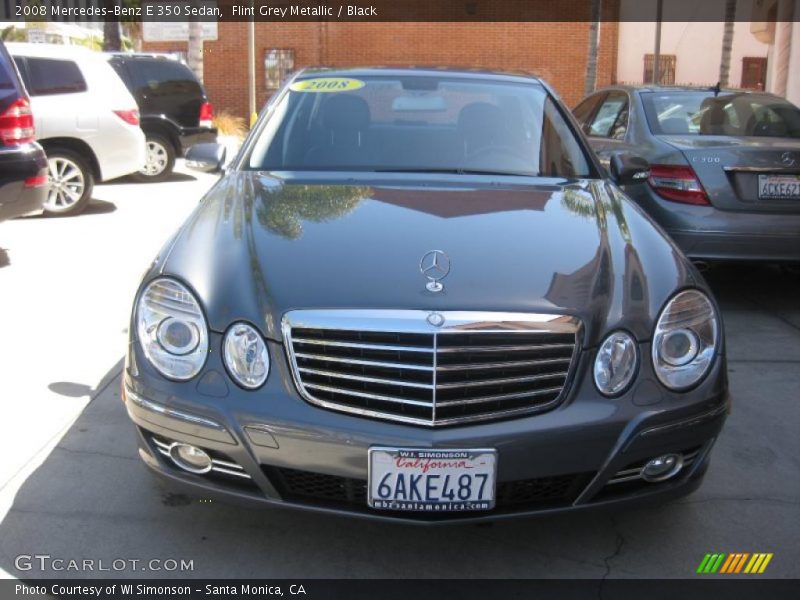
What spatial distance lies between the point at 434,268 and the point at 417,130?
1.51 metres

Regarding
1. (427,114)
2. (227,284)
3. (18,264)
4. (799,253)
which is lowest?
(18,264)

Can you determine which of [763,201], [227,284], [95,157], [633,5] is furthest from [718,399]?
[633,5]

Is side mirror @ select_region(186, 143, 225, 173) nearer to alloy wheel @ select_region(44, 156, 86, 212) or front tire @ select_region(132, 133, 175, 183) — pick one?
alloy wheel @ select_region(44, 156, 86, 212)

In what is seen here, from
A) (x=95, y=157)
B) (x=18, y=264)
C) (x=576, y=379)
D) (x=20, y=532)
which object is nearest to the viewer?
(x=576, y=379)

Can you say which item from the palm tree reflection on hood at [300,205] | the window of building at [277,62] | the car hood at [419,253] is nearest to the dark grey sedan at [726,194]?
the car hood at [419,253]

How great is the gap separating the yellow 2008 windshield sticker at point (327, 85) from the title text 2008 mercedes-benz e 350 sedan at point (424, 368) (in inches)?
56.9

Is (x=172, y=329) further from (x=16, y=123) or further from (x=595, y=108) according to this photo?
(x=595, y=108)

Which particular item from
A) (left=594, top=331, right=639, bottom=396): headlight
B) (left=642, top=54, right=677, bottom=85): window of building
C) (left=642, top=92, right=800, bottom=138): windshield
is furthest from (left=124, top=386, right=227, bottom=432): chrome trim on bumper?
(left=642, top=54, right=677, bottom=85): window of building

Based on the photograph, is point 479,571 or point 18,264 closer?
point 479,571

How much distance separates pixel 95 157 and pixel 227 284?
7.84m

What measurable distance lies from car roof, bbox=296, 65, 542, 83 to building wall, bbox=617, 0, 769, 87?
2374cm

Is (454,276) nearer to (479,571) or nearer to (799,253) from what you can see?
(479,571)

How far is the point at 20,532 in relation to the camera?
3.14m

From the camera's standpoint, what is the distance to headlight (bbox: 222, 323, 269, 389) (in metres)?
2.72
